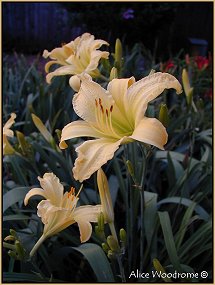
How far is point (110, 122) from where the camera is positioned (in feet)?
2.91

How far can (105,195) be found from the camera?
95 centimetres

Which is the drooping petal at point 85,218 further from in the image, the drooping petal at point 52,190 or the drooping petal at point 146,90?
the drooping petal at point 146,90

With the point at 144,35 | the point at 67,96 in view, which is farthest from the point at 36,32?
the point at 67,96

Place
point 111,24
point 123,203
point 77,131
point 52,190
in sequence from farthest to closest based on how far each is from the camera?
point 111,24 → point 123,203 → point 52,190 → point 77,131

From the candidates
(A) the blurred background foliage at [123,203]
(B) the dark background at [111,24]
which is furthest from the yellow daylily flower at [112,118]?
(B) the dark background at [111,24]

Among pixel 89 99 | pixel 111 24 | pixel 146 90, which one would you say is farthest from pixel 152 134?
pixel 111 24

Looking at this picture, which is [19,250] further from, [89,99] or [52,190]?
[89,99]

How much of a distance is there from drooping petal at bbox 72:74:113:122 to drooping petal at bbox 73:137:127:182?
0.10 m

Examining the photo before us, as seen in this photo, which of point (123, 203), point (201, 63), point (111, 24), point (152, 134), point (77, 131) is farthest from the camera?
point (111, 24)

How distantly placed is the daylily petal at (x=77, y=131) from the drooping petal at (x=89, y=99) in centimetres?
2

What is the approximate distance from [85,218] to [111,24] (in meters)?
5.21

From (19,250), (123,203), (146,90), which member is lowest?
(123,203)

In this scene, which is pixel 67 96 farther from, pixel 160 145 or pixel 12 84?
pixel 160 145

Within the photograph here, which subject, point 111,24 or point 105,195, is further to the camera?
point 111,24
